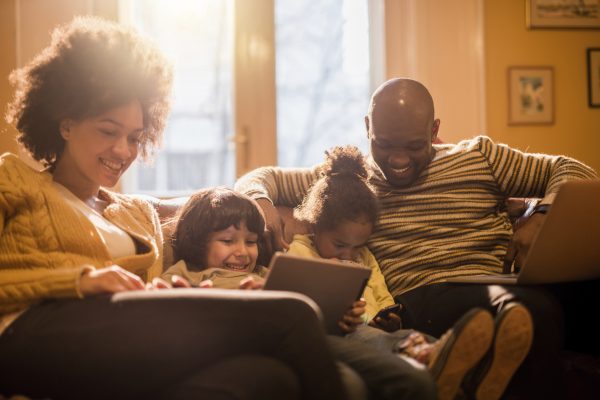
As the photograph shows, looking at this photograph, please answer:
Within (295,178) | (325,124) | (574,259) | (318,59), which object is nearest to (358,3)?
(318,59)

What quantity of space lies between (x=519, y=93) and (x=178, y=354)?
9.73 ft

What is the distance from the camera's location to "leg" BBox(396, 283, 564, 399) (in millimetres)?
1618

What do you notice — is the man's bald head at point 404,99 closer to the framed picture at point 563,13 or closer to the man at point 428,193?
the man at point 428,193

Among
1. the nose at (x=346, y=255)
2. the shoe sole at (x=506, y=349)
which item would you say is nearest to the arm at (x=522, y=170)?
the nose at (x=346, y=255)

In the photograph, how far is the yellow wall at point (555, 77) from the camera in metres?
3.65

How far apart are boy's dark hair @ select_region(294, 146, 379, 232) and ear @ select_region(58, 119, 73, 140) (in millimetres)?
733

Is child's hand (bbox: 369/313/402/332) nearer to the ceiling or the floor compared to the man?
nearer to the floor

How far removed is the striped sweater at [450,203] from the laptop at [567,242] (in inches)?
10.7

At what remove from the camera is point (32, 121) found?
1660 millimetres

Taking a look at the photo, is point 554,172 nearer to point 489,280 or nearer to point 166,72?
point 489,280

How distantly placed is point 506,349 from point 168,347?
2.33ft

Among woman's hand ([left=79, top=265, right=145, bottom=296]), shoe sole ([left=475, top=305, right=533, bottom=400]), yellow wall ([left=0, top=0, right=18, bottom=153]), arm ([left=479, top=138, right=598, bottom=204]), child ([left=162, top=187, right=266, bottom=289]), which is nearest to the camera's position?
woman's hand ([left=79, top=265, right=145, bottom=296])

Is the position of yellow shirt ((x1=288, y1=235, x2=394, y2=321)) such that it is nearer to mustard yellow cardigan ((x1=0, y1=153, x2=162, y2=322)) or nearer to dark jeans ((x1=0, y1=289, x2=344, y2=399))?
mustard yellow cardigan ((x1=0, y1=153, x2=162, y2=322))

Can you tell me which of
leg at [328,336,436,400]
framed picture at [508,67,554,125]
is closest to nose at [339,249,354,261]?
leg at [328,336,436,400]
